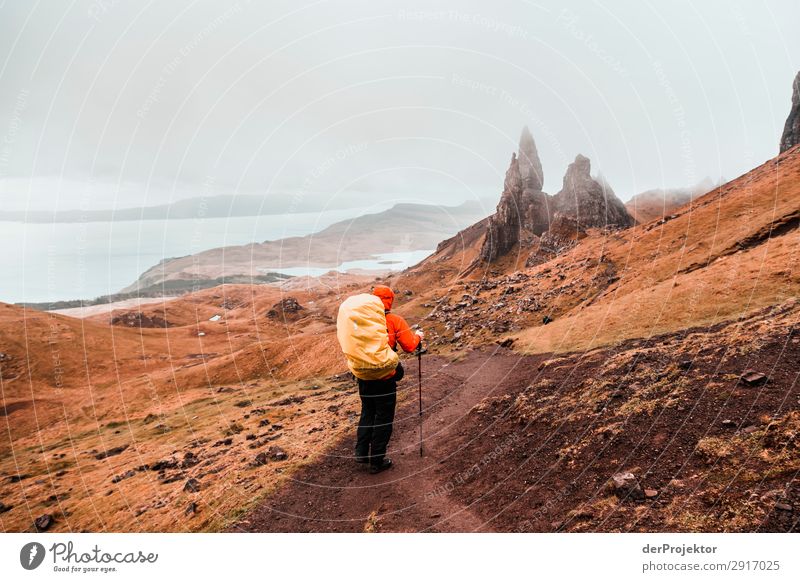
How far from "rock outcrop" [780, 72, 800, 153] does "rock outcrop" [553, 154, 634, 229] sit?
1736 inches

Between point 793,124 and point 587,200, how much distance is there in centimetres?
5354

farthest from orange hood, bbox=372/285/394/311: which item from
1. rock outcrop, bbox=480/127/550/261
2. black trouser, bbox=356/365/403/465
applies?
rock outcrop, bbox=480/127/550/261

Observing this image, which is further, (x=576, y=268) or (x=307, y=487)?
(x=576, y=268)

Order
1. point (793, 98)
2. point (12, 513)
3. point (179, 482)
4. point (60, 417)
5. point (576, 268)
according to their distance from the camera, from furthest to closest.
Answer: point (793, 98)
point (60, 417)
point (576, 268)
point (12, 513)
point (179, 482)

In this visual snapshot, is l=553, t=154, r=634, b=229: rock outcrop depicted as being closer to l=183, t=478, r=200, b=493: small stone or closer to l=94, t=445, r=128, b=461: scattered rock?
l=94, t=445, r=128, b=461: scattered rock

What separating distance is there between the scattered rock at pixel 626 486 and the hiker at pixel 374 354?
4.60 metres

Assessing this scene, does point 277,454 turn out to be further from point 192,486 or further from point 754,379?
point 754,379

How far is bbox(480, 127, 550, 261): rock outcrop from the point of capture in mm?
121500

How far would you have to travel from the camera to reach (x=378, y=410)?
929 cm
